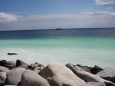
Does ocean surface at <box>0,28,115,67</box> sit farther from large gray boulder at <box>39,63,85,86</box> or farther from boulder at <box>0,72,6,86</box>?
boulder at <box>0,72,6,86</box>

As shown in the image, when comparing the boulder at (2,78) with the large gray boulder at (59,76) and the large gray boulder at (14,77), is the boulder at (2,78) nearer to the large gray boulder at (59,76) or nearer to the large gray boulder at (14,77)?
the large gray boulder at (14,77)

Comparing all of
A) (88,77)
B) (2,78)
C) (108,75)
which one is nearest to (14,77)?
(2,78)

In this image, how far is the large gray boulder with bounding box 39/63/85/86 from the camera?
17.6 feet

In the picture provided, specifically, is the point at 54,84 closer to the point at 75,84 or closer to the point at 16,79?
the point at 75,84

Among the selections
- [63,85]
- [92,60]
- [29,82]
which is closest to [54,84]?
[63,85]

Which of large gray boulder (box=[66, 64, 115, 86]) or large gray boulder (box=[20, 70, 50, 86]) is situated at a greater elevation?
large gray boulder (box=[20, 70, 50, 86])

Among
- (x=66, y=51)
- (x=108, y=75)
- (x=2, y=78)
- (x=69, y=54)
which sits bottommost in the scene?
(x=66, y=51)

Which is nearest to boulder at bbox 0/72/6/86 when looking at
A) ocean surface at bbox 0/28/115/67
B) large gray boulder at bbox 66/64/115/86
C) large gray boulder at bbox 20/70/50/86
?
large gray boulder at bbox 20/70/50/86

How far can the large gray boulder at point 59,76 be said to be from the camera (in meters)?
5.35

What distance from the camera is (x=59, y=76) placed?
5473 millimetres

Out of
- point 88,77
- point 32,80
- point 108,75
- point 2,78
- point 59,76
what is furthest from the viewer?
point 108,75

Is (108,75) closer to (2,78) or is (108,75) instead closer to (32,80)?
(32,80)

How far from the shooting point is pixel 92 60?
40.4 ft

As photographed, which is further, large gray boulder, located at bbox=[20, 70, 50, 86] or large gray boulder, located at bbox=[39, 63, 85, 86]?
large gray boulder, located at bbox=[39, 63, 85, 86]
